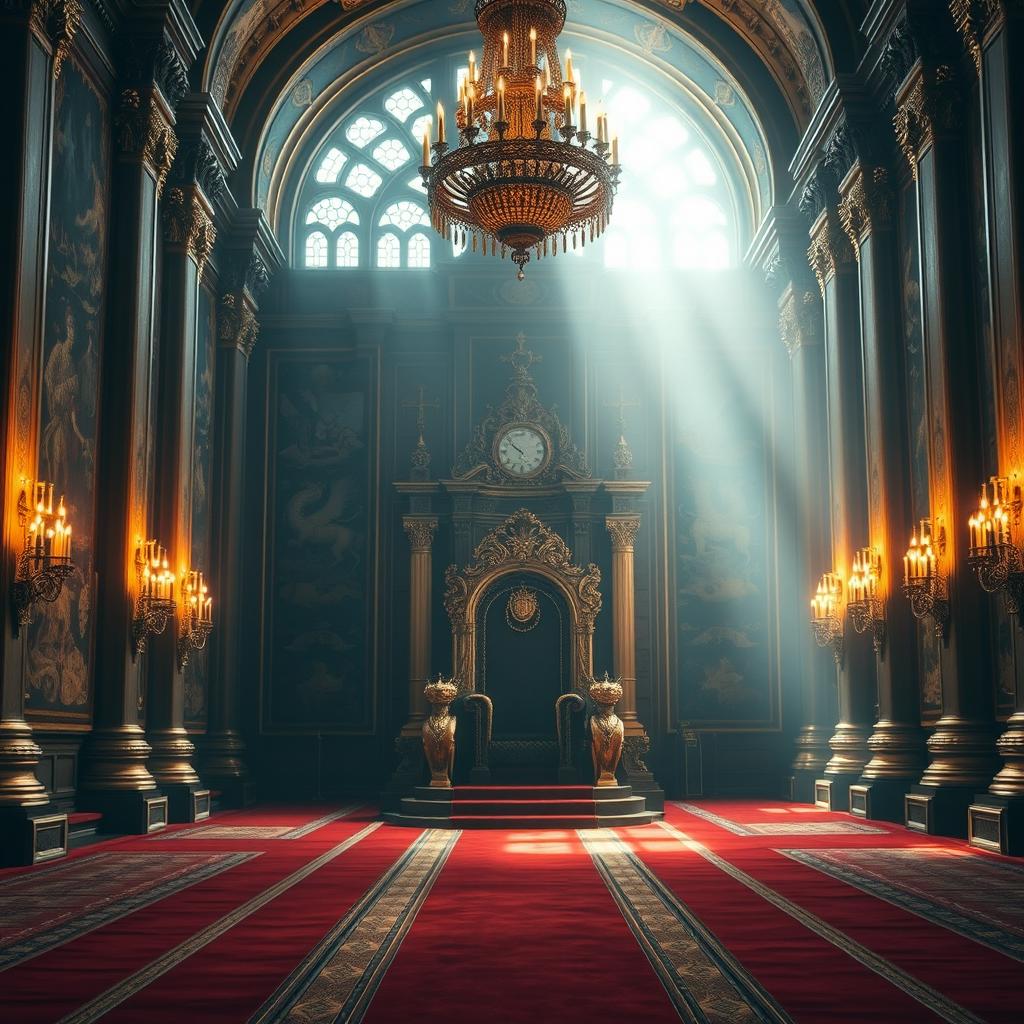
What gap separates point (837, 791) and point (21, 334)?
10376mm

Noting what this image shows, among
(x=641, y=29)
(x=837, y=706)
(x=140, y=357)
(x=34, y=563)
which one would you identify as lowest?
(x=837, y=706)

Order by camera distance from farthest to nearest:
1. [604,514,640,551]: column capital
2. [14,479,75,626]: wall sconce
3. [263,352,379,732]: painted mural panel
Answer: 1. [263,352,379,732]: painted mural panel
2. [604,514,640,551]: column capital
3. [14,479,75,626]: wall sconce

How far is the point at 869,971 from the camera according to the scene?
598 cm

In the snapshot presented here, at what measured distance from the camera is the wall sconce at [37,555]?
10.8 m

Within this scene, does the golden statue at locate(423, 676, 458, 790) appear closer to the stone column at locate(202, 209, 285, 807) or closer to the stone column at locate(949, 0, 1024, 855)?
the stone column at locate(202, 209, 285, 807)

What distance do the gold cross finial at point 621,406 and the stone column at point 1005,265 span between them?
8.13 metres

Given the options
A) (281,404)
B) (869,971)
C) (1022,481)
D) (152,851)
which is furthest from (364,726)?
(869,971)

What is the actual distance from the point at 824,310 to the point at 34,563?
11.1 meters

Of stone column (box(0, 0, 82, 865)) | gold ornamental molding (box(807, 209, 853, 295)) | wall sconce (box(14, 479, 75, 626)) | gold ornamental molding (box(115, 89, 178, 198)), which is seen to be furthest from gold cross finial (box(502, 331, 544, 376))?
wall sconce (box(14, 479, 75, 626))

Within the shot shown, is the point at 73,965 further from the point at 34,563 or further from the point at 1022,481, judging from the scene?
the point at 1022,481

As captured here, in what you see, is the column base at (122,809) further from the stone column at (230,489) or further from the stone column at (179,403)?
the stone column at (230,489)

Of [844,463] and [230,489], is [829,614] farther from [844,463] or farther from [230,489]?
[230,489]

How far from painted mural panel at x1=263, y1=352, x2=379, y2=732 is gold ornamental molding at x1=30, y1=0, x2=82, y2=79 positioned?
8.29 meters

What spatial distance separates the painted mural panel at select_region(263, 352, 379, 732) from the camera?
Result: 19406mm
